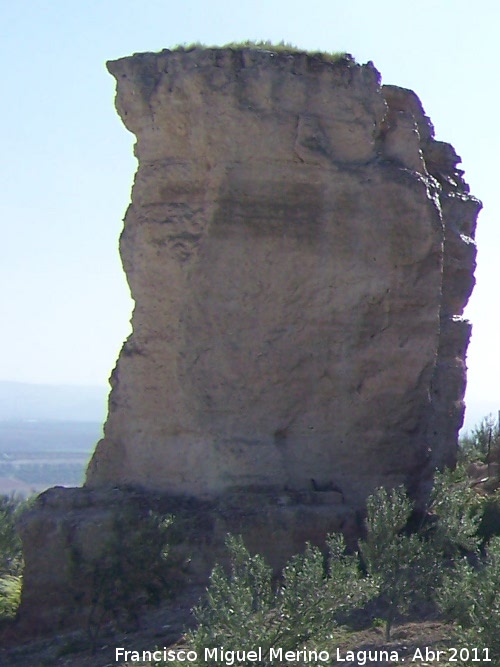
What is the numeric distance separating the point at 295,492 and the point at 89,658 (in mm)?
3265

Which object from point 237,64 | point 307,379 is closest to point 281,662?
point 307,379

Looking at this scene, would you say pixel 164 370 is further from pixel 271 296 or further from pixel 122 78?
pixel 122 78

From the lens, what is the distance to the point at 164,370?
47.9 feet

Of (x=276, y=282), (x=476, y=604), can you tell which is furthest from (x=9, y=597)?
(x=476, y=604)

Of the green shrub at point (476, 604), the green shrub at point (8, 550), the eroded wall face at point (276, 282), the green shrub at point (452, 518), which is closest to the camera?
the green shrub at point (476, 604)

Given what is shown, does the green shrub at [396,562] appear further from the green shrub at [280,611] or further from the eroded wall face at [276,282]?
the eroded wall face at [276,282]

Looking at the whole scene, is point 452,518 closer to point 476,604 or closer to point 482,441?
point 476,604

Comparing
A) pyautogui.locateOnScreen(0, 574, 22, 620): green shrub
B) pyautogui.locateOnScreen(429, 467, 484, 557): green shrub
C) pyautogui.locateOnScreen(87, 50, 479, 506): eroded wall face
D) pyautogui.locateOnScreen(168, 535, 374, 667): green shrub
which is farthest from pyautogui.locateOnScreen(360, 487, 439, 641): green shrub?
pyautogui.locateOnScreen(0, 574, 22, 620): green shrub

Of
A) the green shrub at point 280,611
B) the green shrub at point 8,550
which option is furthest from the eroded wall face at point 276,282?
the green shrub at point 8,550

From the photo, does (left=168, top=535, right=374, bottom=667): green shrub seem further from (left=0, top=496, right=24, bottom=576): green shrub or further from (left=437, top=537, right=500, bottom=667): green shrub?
(left=0, top=496, right=24, bottom=576): green shrub

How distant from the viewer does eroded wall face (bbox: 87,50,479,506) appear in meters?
14.4

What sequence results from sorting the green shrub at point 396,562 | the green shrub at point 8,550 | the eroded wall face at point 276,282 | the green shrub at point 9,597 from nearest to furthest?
the green shrub at point 396,562, the green shrub at point 9,597, the eroded wall face at point 276,282, the green shrub at point 8,550

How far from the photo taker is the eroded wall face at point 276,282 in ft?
47.2

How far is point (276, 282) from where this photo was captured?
1446cm
